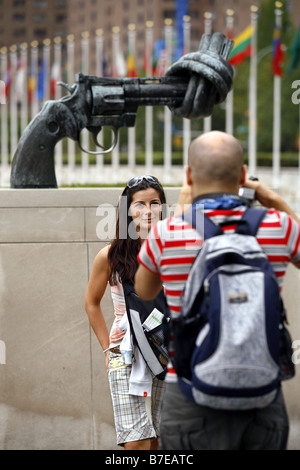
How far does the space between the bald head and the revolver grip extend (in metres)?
3.14

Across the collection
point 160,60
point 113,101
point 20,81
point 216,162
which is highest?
point 160,60

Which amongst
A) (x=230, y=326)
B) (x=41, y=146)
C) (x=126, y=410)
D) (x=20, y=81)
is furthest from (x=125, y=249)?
(x=20, y=81)

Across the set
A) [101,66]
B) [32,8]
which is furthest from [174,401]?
[32,8]

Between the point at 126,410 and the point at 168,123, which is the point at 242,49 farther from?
the point at 126,410

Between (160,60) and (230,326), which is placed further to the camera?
(160,60)

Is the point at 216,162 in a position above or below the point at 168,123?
below

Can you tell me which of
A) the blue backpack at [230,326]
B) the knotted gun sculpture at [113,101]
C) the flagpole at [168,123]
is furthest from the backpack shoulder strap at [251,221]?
the flagpole at [168,123]

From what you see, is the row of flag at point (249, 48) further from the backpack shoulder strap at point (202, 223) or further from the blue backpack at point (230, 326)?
the blue backpack at point (230, 326)

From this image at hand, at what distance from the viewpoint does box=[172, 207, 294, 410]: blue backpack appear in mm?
2439

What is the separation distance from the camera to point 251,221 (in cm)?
260

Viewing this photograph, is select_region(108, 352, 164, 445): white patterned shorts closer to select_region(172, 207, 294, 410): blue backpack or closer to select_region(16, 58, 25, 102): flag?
select_region(172, 207, 294, 410): blue backpack

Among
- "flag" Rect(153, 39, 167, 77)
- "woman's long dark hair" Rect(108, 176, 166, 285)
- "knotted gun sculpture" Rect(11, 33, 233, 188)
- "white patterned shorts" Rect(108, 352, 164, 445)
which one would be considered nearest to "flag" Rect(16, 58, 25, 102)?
"flag" Rect(153, 39, 167, 77)

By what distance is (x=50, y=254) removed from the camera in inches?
203

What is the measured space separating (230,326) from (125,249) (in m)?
1.34
